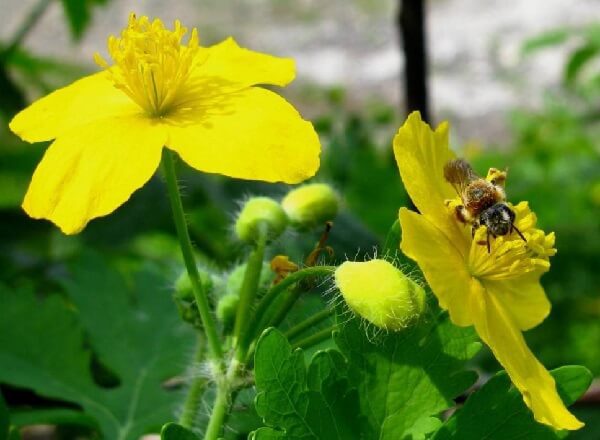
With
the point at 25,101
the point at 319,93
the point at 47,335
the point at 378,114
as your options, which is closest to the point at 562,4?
the point at 319,93

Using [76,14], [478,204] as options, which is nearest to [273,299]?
[478,204]

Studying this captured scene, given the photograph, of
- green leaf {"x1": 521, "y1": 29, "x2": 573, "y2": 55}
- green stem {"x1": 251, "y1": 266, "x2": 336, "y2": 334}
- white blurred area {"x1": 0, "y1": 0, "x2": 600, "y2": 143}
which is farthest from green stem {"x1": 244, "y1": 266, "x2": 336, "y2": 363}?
white blurred area {"x1": 0, "y1": 0, "x2": 600, "y2": 143}

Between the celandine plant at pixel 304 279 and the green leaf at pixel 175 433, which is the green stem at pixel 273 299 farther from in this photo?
the green leaf at pixel 175 433

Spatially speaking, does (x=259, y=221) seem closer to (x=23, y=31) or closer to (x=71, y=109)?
(x=71, y=109)

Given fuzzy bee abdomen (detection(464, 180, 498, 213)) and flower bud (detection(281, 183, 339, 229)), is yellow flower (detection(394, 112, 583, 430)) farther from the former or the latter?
flower bud (detection(281, 183, 339, 229))

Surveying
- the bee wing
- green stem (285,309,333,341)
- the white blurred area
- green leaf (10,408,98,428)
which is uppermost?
the white blurred area

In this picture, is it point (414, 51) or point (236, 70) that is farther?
point (414, 51)

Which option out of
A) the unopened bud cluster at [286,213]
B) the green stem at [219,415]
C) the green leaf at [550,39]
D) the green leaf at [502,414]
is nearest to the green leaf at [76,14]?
the unopened bud cluster at [286,213]
